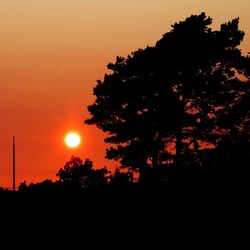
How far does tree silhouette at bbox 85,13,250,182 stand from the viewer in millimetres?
47494

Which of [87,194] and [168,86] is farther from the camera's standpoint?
[168,86]

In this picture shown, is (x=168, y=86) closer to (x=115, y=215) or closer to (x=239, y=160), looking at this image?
(x=239, y=160)

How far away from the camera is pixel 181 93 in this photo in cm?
4803

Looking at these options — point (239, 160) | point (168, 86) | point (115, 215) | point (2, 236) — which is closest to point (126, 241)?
point (115, 215)

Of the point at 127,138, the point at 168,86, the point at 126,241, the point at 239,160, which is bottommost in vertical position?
the point at 126,241

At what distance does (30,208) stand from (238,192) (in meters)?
8.14

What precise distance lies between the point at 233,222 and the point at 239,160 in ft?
26.7

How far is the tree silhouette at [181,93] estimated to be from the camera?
156 ft

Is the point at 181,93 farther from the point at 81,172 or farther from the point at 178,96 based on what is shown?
the point at 81,172

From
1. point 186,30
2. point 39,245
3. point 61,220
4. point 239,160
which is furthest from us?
point 186,30

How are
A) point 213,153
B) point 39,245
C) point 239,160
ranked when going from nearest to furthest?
point 39,245 < point 239,160 < point 213,153

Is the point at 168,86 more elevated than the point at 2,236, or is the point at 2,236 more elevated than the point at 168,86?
the point at 168,86

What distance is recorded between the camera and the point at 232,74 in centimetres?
4916

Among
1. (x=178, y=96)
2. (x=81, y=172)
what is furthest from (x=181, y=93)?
(x=81, y=172)
